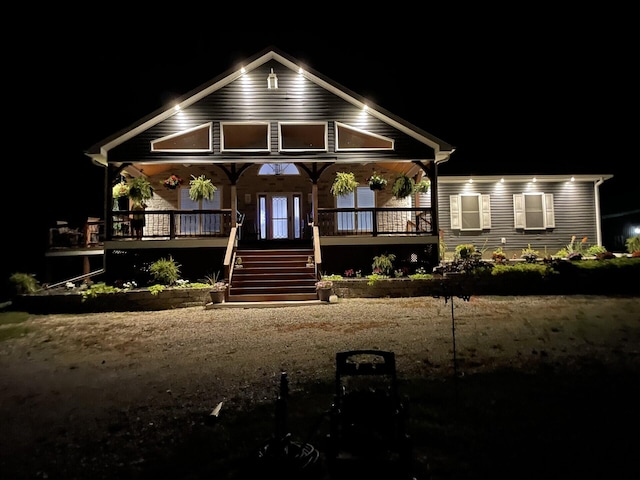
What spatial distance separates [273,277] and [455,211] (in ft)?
30.3

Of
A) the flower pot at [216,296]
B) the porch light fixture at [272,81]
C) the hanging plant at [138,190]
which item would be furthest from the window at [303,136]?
the flower pot at [216,296]

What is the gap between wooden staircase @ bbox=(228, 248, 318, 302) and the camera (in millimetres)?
12281

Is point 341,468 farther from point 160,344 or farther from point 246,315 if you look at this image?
point 246,315

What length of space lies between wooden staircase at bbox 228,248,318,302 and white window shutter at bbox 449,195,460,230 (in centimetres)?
714

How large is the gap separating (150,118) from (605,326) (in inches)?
579

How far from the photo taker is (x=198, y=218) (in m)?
17.6

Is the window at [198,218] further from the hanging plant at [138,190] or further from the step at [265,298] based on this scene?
the step at [265,298]

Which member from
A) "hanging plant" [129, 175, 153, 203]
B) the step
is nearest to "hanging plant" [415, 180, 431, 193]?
the step

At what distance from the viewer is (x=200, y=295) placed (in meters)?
12.2

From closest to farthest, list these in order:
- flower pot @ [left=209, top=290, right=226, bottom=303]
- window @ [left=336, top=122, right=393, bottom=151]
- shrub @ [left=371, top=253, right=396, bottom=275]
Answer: flower pot @ [left=209, top=290, right=226, bottom=303], shrub @ [left=371, top=253, right=396, bottom=275], window @ [left=336, top=122, right=393, bottom=151]

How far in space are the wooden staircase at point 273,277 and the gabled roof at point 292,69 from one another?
563cm

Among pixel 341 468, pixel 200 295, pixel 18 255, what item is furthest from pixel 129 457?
pixel 18 255

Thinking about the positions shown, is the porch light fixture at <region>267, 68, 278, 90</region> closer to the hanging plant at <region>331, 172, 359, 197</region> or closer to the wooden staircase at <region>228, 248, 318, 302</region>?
the hanging plant at <region>331, 172, 359, 197</region>

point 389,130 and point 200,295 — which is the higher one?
point 389,130
